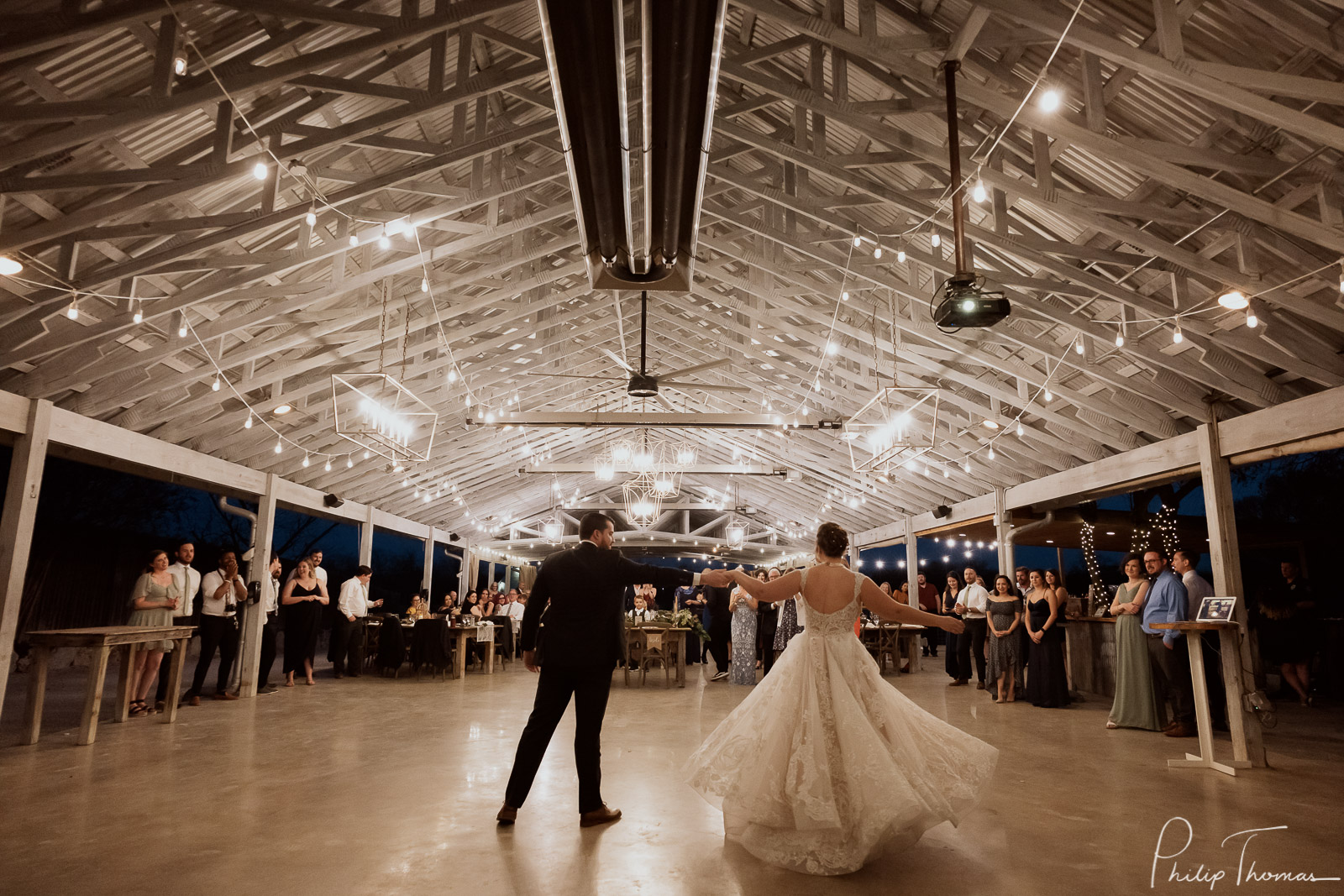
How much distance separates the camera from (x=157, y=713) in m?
6.88

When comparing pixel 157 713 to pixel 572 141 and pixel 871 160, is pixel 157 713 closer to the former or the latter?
pixel 572 141

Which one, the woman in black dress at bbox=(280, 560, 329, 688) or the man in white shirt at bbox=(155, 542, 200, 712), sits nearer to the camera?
the man in white shirt at bbox=(155, 542, 200, 712)

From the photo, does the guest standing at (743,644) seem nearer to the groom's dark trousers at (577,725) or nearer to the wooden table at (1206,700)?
the wooden table at (1206,700)

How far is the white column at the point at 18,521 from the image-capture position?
597cm

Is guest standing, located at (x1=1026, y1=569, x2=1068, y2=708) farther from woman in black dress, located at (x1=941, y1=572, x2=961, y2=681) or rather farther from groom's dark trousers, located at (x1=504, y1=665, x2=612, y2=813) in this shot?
groom's dark trousers, located at (x1=504, y1=665, x2=612, y2=813)

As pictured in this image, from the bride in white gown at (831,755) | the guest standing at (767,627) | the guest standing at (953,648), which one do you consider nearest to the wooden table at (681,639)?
the guest standing at (767,627)

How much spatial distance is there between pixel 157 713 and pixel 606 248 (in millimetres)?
6284

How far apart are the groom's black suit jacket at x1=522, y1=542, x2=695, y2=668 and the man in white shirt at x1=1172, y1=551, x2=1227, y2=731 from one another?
16.8ft

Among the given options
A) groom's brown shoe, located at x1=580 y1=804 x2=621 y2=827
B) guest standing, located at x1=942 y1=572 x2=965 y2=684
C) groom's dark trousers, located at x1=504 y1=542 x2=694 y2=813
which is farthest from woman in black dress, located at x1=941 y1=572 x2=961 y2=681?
groom's dark trousers, located at x1=504 y1=542 x2=694 y2=813

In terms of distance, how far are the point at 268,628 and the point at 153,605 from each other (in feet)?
9.20

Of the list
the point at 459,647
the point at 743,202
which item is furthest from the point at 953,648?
the point at 459,647

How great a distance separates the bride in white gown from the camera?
9.32 feet

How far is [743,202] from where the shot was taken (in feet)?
25.3

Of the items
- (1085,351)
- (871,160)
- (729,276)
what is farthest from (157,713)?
(1085,351)
